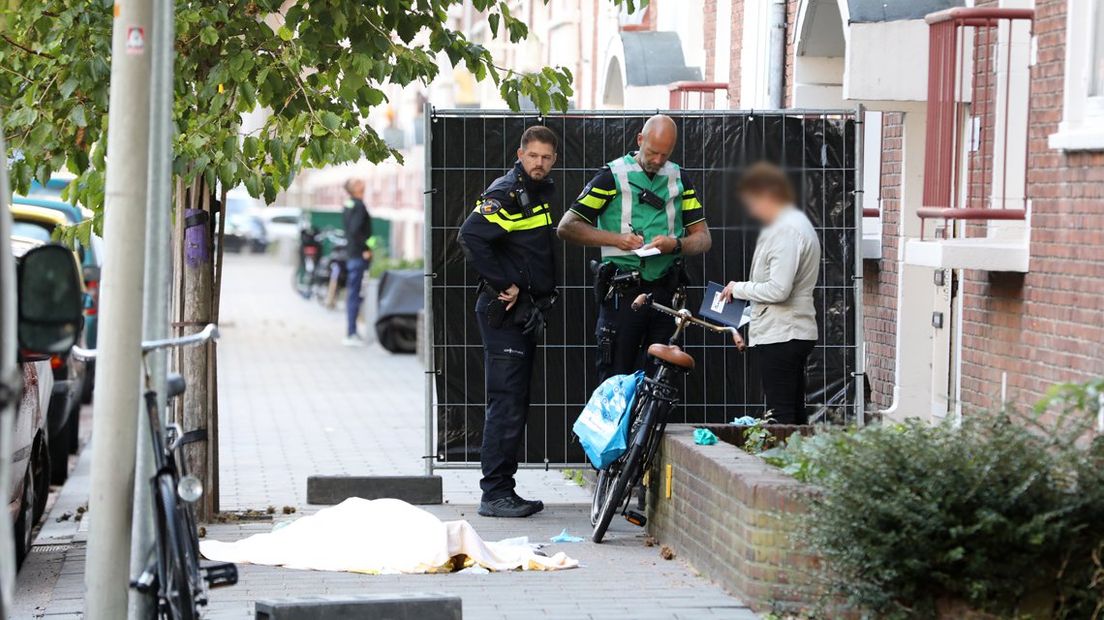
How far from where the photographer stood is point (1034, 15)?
8.55m

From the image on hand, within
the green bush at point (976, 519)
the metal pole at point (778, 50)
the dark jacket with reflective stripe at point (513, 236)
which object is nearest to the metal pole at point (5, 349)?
the green bush at point (976, 519)

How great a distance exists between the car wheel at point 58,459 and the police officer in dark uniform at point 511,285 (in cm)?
451

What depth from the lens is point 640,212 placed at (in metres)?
9.79

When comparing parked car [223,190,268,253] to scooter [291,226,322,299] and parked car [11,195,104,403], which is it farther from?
parked car [11,195,104,403]

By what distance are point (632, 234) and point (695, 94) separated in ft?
21.9

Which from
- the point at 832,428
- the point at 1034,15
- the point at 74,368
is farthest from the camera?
the point at 74,368

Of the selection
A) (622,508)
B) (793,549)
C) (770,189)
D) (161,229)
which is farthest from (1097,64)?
(161,229)

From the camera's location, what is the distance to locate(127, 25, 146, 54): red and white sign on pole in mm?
6004

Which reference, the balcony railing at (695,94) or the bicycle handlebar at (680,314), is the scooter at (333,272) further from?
the bicycle handlebar at (680,314)

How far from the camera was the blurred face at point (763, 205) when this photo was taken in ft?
23.0

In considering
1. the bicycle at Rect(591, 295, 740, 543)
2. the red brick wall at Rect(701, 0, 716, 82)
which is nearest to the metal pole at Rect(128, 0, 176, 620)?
the bicycle at Rect(591, 295, 740, 543)

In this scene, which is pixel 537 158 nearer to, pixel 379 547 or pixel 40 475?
pixel 379 547

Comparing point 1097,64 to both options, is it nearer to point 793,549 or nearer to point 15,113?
point 793,549

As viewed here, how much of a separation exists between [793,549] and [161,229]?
8.66 feet
